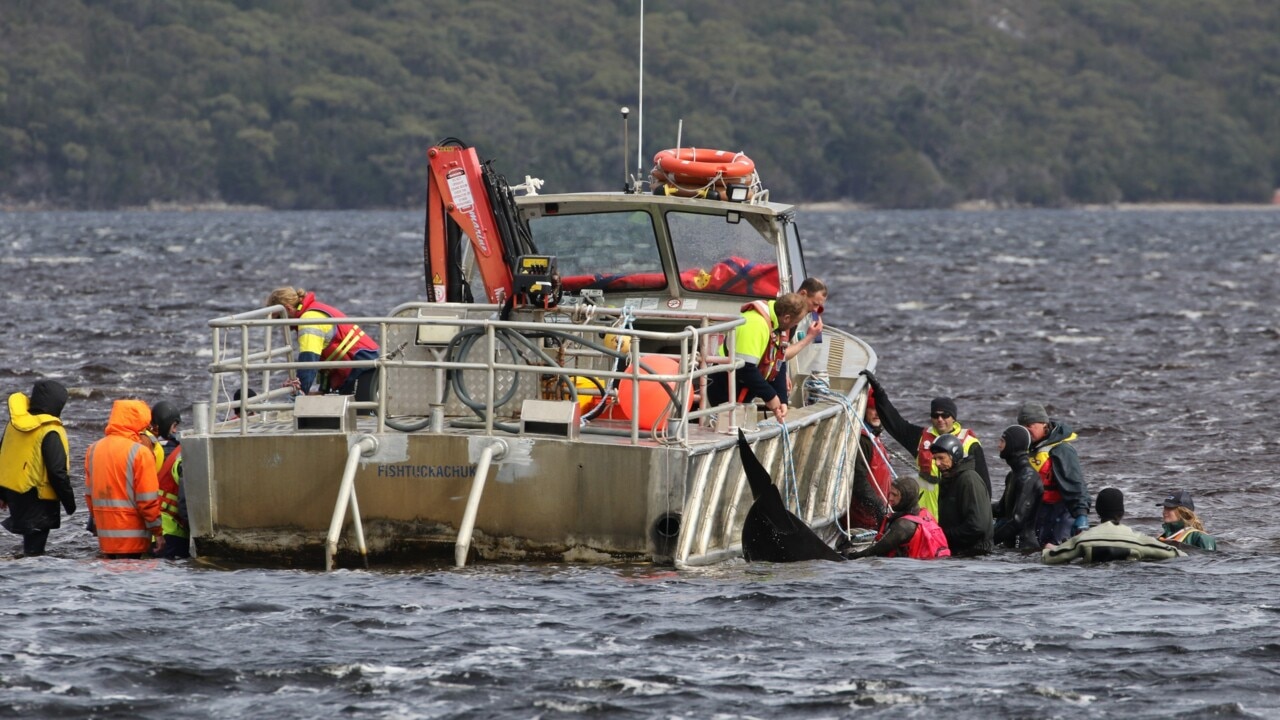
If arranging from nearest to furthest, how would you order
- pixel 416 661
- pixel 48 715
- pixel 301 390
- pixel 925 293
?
pixel 48 715
pixel 416 661
pixel 301 390
pixel 925 293

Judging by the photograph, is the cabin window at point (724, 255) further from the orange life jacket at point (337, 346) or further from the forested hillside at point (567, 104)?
the forested hillside at point (567, 104)

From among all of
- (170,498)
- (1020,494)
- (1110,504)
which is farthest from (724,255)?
(170,498)

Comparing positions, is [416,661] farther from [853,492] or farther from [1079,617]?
[853,492]

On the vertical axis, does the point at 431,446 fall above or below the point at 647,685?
above

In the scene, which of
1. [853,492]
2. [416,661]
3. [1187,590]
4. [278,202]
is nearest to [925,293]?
[853,492]

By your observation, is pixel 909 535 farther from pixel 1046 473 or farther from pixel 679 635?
pixel 679 635

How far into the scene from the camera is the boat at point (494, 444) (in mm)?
11547

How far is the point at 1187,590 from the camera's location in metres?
12.1

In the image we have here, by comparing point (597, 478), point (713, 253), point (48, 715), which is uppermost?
point (713, 253)

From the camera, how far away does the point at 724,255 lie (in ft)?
50.0

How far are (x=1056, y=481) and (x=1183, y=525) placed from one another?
101cm

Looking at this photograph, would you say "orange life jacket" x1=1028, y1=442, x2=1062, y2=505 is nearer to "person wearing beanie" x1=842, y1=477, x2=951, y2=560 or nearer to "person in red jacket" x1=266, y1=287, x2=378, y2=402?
"person wearing beanie" x1=842, y1=477, x2=951, y2=560

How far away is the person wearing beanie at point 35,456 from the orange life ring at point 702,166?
550cm

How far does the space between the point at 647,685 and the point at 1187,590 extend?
434cm
